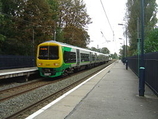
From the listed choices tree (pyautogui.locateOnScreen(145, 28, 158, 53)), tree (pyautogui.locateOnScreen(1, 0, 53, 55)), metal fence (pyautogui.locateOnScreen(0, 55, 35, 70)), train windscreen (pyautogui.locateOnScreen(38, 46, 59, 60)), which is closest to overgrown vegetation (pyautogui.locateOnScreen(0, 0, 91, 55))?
tree (pyautogui.locateOnScreen(1, 0, 53, 55))

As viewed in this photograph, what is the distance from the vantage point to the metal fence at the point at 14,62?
51.1 ft

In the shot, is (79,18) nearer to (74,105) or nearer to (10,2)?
(10,2)

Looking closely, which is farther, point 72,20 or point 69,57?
point 72,20

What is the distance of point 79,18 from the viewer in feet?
107

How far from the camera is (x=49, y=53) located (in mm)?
12680

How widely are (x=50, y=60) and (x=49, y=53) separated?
61 centimetres

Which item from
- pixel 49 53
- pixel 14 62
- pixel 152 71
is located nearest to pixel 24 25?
pixel 14 62

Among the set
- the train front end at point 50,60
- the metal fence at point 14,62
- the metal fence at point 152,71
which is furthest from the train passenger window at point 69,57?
the metal fence at point 152,71

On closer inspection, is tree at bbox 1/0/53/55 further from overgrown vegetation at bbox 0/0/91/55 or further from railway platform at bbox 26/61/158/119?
railway platform at bbox 26/61/158/119

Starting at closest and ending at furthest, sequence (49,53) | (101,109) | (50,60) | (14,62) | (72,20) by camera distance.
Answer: (101,109) → (50,60) → (49,53) → (14,62) → (72,20)

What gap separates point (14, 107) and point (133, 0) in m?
30.2

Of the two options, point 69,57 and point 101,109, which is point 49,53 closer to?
point 69,57

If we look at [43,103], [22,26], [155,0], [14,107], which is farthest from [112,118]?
[155,0]

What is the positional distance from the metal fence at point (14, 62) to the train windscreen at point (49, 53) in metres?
4.91
